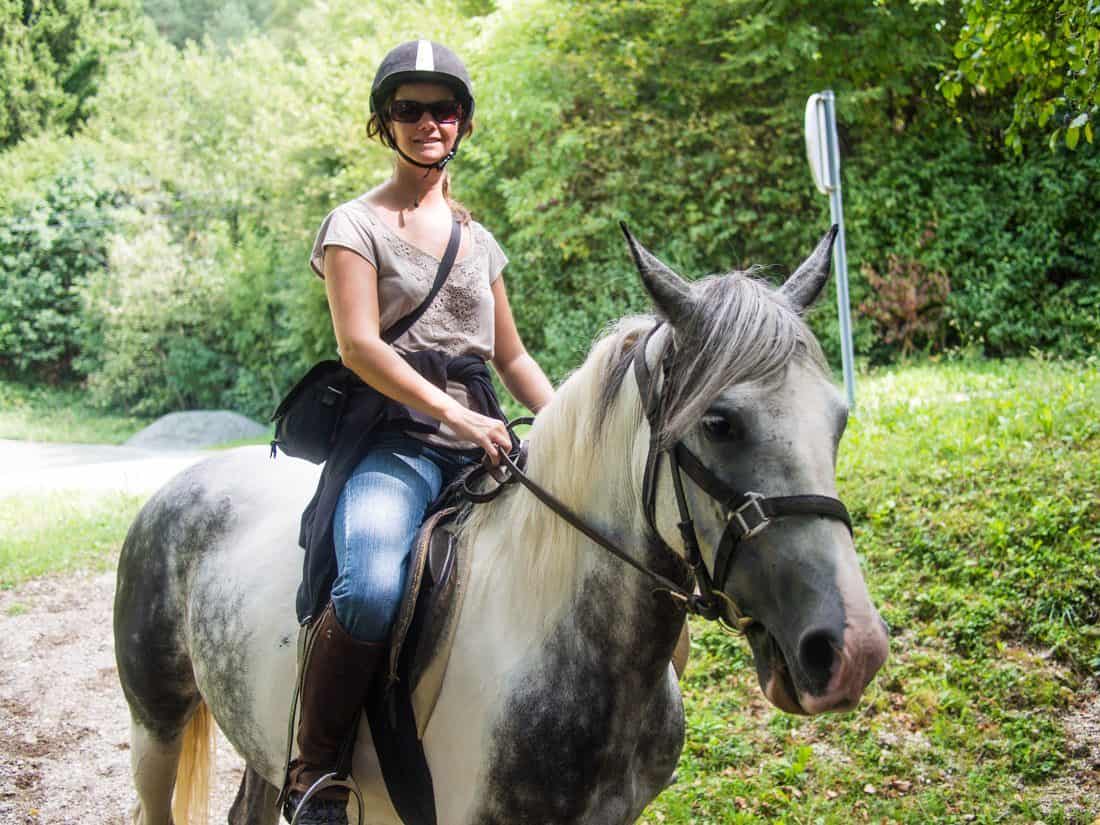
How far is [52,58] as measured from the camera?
30.6 m

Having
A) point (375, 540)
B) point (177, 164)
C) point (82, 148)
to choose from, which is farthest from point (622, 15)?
point (82, 148)

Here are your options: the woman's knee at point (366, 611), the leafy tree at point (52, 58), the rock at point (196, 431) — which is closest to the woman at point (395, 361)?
the woman's knee at point (366, 611)

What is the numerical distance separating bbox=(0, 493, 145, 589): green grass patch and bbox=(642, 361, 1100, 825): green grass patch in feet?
20.9

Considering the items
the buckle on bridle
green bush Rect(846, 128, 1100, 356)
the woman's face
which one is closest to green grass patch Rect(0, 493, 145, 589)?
the woman's face

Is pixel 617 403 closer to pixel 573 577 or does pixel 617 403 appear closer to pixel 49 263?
pixel 573 577

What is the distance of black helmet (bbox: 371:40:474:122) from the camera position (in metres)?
2.56

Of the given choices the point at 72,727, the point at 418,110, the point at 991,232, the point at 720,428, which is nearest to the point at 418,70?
the point at 418,110

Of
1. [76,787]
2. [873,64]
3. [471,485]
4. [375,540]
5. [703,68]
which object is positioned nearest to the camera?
[375,540]

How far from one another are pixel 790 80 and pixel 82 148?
76.1 ft

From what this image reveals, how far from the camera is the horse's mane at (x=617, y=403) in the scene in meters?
1.83

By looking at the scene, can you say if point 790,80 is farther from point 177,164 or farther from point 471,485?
point 177,164

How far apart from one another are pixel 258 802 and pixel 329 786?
49.0 inches

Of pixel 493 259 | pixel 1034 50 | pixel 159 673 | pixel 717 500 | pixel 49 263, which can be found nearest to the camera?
pixel 717 500

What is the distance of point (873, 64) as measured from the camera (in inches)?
449
